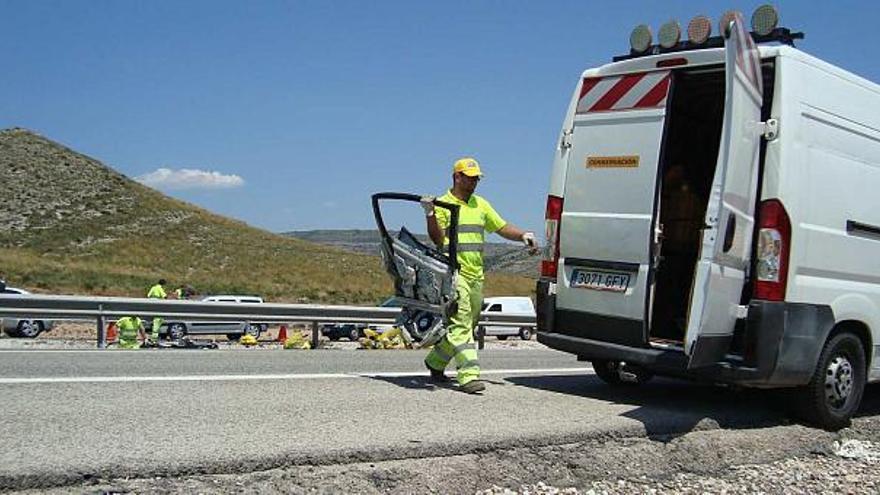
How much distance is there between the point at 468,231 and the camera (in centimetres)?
763

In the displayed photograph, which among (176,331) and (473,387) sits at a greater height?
(473,387)

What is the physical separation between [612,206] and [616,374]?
6.77 feet

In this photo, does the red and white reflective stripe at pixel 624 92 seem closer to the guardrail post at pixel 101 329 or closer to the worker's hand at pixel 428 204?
the worker's hand at pixel 428 204

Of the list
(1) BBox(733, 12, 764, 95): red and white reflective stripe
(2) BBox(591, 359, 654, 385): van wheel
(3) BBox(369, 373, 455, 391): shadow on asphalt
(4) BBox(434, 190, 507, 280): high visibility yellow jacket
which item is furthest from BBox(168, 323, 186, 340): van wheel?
(1) BBox(733, 12, 764, 95): red and white reflective stripe

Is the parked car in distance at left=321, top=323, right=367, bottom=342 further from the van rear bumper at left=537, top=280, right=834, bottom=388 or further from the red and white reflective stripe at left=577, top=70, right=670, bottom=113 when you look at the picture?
the van rear bumper at left=537, top=280, right=834, bottom=388

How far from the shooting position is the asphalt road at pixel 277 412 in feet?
15.5

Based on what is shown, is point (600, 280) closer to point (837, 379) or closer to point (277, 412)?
point (837, 379)

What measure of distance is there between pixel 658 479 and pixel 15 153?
93.2m

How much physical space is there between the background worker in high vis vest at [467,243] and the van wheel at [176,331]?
14.7 metres

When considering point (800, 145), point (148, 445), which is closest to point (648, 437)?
point (800, 145)

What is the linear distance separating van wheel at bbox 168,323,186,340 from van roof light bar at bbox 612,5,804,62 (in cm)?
1608

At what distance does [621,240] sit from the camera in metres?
7.02

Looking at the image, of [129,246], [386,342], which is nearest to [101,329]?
[386,342]

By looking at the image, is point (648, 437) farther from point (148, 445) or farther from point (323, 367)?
point (323, 367)
